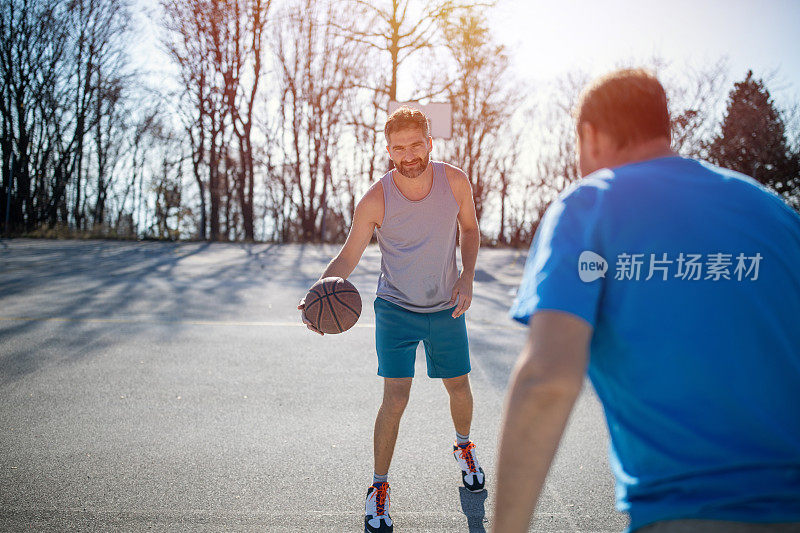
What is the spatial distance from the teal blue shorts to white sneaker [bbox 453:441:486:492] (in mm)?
515

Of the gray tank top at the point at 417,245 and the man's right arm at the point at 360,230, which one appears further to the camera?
the gray tank top at the point at 417,245

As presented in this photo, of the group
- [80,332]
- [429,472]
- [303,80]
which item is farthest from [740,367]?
[303,80]

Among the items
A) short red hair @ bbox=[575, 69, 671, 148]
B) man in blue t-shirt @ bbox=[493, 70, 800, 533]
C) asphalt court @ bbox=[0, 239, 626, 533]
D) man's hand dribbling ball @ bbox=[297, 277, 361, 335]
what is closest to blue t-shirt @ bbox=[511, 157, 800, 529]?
man in blue t-shirt @ bbox=[493, 70, 800, 533]

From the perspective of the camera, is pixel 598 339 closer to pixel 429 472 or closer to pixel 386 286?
pixel 386 286

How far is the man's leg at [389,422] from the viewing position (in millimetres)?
3135

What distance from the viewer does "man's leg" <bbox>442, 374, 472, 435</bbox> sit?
3416 mm

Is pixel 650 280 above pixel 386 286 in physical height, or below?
above

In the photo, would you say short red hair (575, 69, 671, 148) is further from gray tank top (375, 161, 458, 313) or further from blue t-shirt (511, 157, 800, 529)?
gray tank top (375, 161, 458, 313)

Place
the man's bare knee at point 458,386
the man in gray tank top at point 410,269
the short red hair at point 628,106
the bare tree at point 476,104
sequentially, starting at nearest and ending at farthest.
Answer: the short red hair at point 628,106, the man in gray tank top at point 410,269, the man's bare knee at point 458,386, the bare tree at point 476,104

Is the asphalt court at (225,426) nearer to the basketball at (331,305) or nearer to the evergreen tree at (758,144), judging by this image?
the basketball at (331,305)

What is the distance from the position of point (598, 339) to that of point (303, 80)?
2384 centimetres

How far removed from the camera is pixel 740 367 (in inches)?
41.9

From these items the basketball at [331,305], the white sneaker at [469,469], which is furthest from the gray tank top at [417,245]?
the white sneaker at [469,469]

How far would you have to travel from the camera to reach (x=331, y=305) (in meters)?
2.98
